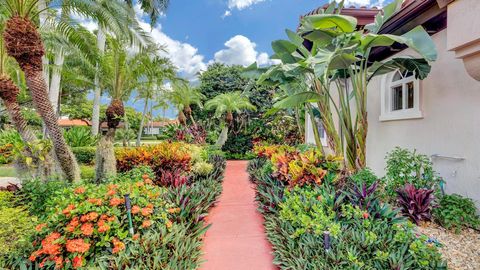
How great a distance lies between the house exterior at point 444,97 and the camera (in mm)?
4477

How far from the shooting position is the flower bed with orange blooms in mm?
3436

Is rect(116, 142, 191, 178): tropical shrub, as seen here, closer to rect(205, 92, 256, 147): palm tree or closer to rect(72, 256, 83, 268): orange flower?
rect(72, 256, 83, 268): orange flower

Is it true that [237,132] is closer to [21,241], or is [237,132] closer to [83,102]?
[21,241]

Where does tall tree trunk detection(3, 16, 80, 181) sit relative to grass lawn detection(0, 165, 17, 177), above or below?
above

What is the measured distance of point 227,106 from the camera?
650 inches

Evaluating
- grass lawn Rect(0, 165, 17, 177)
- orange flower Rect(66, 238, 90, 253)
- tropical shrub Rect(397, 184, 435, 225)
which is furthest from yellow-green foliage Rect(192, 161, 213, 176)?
grass lawn Rect(0, 165, 17, 177)

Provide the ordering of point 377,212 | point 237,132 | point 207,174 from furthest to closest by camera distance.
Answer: point 237,132
point 207,174
point 377,212

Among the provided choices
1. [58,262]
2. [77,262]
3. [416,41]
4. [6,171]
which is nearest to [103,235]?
[77,262]

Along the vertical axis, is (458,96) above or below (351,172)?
above

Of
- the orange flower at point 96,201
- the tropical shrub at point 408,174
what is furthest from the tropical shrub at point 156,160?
the tropical shrub at point 408,174

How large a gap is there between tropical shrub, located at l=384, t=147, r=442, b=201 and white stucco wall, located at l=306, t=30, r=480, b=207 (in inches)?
16.9

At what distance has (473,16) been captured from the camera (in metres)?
4.13

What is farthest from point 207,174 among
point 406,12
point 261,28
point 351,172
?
point 261,28

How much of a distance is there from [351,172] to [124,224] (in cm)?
573
